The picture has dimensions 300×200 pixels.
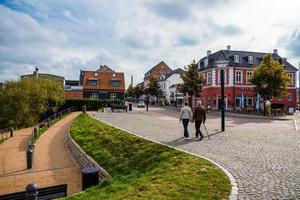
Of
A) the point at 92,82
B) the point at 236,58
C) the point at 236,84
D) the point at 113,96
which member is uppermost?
the point at 236,58

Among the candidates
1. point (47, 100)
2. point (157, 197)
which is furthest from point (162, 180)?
point (47, 100)

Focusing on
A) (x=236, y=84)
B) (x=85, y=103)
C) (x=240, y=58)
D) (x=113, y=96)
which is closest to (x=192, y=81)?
(x=236, y=84)

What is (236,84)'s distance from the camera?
44719mm

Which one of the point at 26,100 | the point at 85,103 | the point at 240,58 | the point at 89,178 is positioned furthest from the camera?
the point at 240,58

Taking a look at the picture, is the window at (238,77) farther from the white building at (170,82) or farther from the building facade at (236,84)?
the white building at (170,82)

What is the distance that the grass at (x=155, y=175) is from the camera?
19.5 ft

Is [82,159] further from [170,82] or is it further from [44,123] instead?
[170,82]

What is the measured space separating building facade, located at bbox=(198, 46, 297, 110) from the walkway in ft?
103

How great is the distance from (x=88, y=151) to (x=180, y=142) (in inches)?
179

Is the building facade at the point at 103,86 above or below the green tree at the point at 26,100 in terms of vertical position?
above

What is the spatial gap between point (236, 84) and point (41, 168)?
37.6 metres

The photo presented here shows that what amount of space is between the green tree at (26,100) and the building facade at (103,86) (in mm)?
17604

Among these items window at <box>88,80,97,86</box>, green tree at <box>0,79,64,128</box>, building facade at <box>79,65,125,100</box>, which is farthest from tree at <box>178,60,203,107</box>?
window at <box>88,80,97,86</box>

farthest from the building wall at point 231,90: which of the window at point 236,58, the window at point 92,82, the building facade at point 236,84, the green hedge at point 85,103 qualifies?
the window at point 92,82
